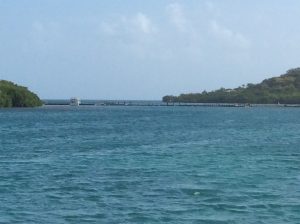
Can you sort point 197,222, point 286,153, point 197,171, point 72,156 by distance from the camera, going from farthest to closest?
point 286,153 < point 72,156 < point 197,171 < point 197,222

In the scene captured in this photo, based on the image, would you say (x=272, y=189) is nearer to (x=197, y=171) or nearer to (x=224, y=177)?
(x=224, y=177)

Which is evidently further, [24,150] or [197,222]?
[24,150]

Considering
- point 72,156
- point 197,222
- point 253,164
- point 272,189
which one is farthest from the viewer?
point 72,156

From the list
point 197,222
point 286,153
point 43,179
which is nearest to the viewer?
point 197,222

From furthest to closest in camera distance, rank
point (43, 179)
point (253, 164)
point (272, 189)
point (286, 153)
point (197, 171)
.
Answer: point (286, 153) < point (253, 164) < point (197, 171) < point (43, 179) < point (272, 189)

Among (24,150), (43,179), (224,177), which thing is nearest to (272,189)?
(224,177)

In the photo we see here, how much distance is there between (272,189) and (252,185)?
1619 millimetres

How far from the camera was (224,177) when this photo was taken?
36.8 m

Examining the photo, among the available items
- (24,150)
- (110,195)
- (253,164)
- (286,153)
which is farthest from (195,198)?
(24,150)

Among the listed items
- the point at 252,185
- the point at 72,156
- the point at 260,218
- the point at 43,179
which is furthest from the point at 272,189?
the point at 72,156

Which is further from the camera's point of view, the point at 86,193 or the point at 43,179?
the point at 43,179

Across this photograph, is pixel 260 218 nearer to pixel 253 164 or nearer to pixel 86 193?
pixel 86 193

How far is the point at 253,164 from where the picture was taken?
4469 cm

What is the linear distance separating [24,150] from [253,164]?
71.1ft
